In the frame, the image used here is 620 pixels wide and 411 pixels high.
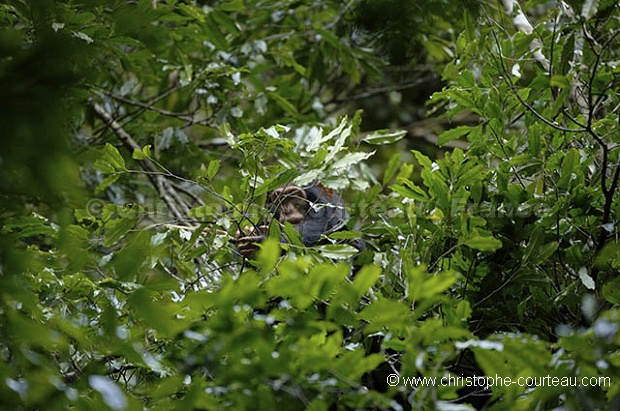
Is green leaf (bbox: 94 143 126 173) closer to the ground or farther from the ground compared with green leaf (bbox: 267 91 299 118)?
farther from the ground

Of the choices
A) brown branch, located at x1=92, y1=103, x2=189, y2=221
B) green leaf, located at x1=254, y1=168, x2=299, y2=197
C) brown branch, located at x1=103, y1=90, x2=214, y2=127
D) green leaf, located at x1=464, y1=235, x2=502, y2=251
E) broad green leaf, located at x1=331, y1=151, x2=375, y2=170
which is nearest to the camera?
green leaf, located at x1=464, y1=235, x2=502, y2=251

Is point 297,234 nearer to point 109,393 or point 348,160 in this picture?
point 348,160

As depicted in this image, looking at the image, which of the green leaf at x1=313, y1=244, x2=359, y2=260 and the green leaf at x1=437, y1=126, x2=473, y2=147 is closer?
the green leaf at x1=313, y1=244, x2=359, y2=260

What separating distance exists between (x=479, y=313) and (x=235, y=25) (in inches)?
64.9

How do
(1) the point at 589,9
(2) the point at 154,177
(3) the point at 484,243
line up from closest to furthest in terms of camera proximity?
(3) the point at 484,243, (1) the point at 589,9, (2) the point at 154,177

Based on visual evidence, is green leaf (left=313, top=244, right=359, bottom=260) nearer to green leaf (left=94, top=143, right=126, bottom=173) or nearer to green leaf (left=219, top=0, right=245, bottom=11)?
green leaf (left=94, top=143, right=126, bottom=173)

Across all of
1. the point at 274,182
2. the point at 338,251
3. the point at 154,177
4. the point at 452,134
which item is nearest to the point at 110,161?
the point at 274,182

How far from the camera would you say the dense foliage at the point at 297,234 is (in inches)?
33.8

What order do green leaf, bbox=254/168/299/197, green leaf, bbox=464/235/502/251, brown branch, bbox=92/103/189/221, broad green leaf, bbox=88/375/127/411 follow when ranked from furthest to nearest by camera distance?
brown branch, bbox=92/103/189/221, green leaf, bbox=254/168/299/197, green leaf, bbox=464/235/502/251, broad green leaf, bbox=88/375/127/411

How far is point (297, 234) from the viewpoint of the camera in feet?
4.98

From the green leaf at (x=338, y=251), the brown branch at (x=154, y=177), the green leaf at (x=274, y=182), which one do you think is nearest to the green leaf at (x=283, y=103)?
the brown branch at (x=154, y=177)

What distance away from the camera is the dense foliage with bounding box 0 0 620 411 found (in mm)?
859

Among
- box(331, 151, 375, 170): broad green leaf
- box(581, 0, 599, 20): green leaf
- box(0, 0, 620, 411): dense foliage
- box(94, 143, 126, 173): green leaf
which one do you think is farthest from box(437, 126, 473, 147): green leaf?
box(94, 143, 126, 173): green leaf

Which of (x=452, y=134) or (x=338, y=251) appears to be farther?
(x=452, y=134)
